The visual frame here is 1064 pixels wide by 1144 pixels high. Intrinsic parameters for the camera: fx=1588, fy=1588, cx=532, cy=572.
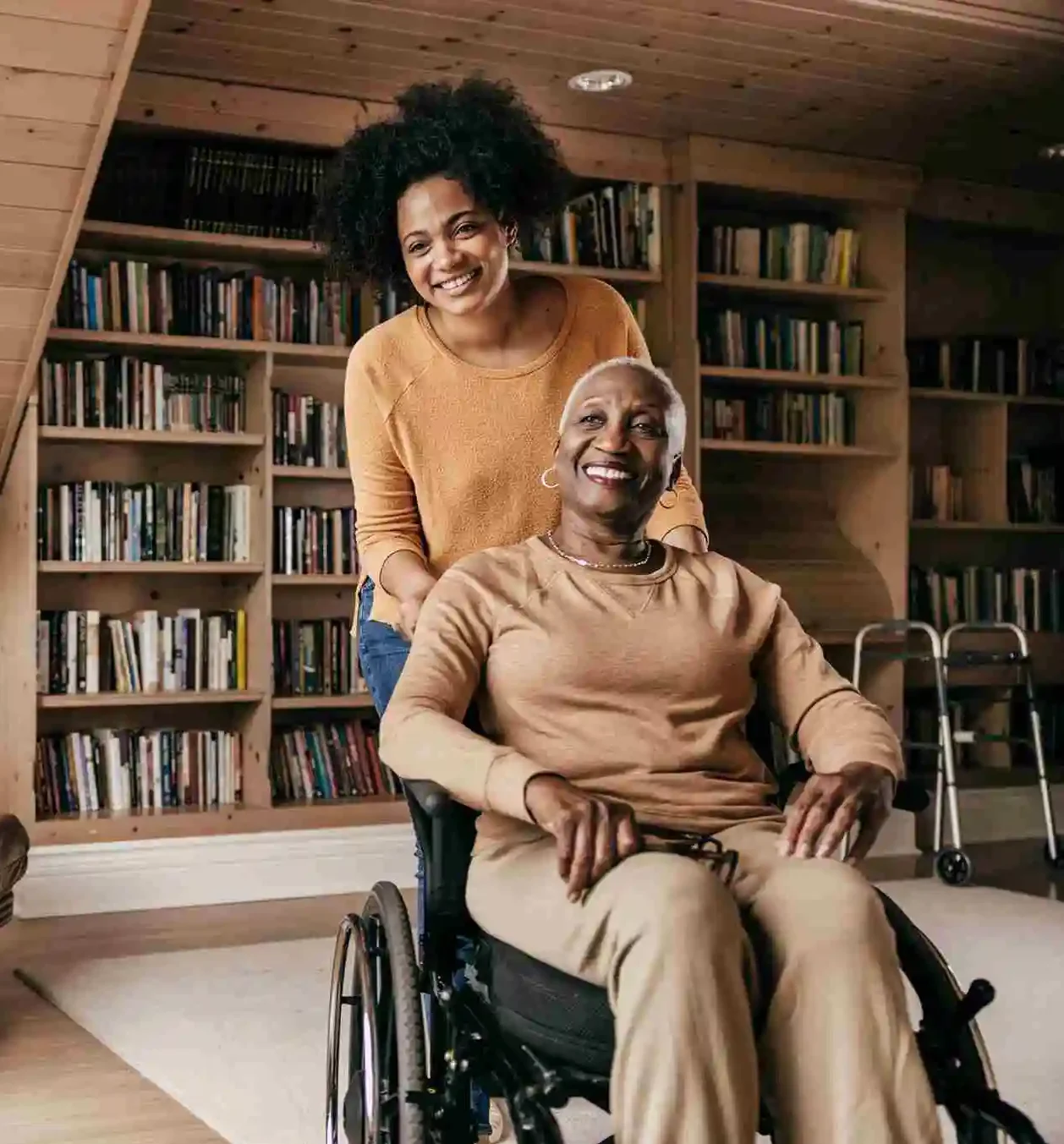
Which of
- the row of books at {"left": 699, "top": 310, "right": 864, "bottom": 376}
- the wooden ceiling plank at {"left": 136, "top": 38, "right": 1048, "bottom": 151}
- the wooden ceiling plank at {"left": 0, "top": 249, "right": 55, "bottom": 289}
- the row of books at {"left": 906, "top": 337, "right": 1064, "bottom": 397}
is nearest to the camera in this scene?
the wooden ceiling plank at {"left": 0, "top": 249, "right": 55, "bottom": 289}

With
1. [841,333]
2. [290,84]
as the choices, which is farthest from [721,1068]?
[841,333]

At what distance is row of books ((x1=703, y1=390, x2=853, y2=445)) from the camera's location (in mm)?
5273

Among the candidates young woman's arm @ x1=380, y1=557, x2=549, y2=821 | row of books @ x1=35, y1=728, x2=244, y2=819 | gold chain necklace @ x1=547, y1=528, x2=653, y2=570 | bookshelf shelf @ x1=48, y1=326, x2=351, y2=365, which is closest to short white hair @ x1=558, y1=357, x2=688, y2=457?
gold chain necklace @ x1=547, y1=528, x2=653, y2=570

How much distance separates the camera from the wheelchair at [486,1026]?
1.47 m

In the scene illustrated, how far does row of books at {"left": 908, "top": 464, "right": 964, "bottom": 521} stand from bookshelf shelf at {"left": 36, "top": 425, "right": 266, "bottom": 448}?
2.43 m

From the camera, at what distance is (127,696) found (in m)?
4.50

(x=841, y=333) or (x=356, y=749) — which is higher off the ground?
(x=841, y=333)

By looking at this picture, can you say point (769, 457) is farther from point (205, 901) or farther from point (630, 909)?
point (630, 909)

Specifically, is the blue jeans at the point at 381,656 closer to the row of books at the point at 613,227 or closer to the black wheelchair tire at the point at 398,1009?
the black wheelchair tire at the point at 398,1009

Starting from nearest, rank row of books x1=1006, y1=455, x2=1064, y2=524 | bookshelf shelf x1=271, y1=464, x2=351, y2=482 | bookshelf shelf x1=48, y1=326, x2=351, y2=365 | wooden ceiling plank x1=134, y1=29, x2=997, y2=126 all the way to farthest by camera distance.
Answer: wooden ceiling plank x1=134, y1=29, x2=997, y2=126 → bookshelf shelf x1=48, y1=326, x2=351, y2=365 → bookshelf shelf x1=271, y1=464, x2=351, y2=482 → row of books x1=1006, y1=455, x2=1064, y2=524

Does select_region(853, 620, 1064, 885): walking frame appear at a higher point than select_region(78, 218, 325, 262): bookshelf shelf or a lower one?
lower

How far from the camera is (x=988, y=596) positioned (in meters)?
5.82

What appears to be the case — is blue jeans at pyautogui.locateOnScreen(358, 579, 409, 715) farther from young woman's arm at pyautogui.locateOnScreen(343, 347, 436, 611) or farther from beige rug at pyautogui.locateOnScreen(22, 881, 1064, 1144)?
beige rug at pyautogui.locateOnScreen(22, 881, 1064, 1144)

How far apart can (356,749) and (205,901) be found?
674 millimetres
